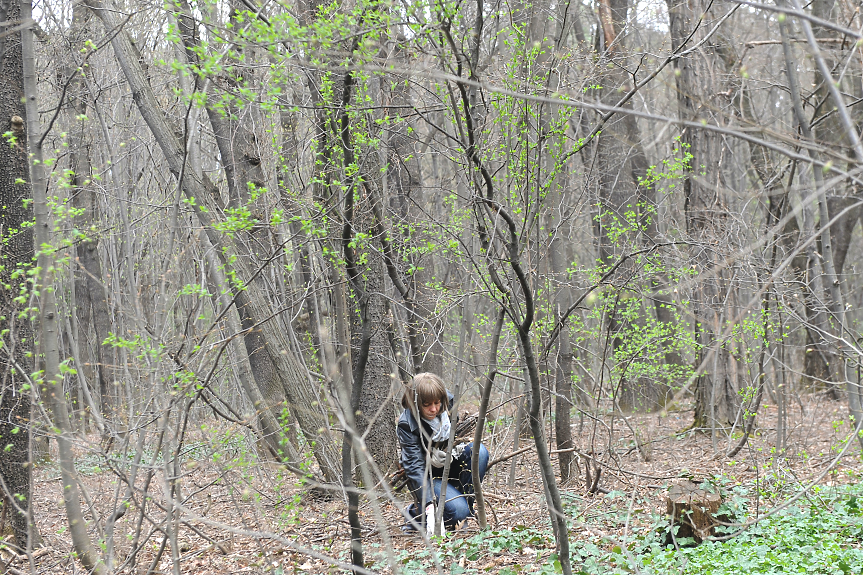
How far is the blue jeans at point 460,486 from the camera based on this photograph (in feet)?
15.9

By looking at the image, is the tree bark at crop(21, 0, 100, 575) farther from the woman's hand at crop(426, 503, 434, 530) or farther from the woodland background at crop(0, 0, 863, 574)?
the woman's hand at crop(426, 503, 434, 530)

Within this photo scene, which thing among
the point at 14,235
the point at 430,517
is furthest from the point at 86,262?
the point at 430,517

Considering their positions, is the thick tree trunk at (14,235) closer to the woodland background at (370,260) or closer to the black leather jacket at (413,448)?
the woodland background at (370,260)

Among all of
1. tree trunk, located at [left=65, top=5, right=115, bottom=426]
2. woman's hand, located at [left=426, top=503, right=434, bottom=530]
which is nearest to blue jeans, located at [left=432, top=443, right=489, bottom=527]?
woman's hand, located at [left=426, top=503, right=434, bottom=530]

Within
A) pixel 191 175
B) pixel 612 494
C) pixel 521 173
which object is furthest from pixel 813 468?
pixel 191 175

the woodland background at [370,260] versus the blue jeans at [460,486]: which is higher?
the woodland background at [370,260]

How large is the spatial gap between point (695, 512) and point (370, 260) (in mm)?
3178

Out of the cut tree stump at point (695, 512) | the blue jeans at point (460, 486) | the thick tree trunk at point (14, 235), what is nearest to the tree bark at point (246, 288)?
the thick tree trunk at point (14, 235)

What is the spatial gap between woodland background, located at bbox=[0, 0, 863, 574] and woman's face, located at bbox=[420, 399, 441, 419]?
486 mm

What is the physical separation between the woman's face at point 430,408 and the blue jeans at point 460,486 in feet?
1.25

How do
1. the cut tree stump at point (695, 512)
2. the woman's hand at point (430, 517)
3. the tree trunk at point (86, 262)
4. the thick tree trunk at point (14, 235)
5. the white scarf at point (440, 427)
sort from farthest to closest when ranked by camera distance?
the tree trunk at point (86, 262) → the thick tree trunk at point (14, 235) → the white scarf at point (440, 427) → the woman's hand at point (430, 517) → the cut tree stump at point (695, 512)

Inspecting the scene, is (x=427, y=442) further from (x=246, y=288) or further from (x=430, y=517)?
(x=246, y=288)

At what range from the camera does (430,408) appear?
4.62m

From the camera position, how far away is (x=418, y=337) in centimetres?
644
